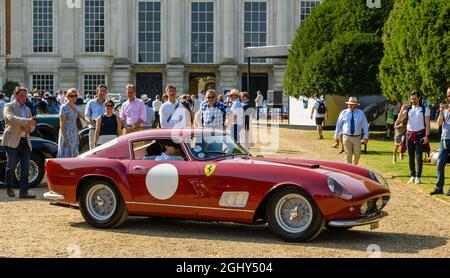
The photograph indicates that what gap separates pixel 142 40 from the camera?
57750 millimetres

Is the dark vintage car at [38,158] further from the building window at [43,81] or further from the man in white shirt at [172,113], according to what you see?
the building window at [43,81]

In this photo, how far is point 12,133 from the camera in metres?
13.5

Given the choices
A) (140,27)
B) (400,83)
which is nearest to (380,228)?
(400,83)

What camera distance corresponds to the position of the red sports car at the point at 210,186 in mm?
9281

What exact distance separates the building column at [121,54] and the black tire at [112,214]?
4657 cm

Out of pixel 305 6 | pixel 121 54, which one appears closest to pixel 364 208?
pixel 121 54

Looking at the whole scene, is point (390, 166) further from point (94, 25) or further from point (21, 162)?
point (94, 25)

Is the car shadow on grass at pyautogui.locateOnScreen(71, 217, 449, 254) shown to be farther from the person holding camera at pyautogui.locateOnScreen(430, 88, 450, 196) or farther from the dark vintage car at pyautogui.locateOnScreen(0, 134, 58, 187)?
the dark vintage car at pyautogui.locateOnScreen(0, 134, 58, 187)

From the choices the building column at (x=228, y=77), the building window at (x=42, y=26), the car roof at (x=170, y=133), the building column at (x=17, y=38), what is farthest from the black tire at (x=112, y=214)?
the building window at (x=42, y=26)

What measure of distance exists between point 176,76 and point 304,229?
159 ft

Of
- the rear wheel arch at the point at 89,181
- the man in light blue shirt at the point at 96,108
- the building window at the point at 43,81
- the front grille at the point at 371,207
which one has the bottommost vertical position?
the front grille at the point at 371,207

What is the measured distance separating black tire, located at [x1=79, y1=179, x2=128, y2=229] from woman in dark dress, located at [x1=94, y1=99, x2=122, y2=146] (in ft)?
10.1

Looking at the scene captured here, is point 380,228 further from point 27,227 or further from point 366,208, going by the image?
point 27,227
